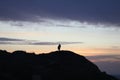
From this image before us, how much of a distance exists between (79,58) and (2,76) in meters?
28.9

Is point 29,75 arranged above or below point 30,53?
below

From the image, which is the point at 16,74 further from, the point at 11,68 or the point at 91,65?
the point at 91,65

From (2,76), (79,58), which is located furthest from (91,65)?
(2,76)

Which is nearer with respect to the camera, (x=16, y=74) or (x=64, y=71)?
(x=16, y=74)

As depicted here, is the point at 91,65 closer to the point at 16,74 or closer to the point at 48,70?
the point at 48,70

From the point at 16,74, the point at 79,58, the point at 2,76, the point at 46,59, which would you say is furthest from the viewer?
the point at 79,58

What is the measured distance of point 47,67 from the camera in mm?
75562

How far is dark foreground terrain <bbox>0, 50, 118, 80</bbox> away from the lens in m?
70.2

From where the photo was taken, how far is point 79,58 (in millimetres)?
86375

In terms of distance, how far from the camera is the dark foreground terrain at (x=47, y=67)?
230ft

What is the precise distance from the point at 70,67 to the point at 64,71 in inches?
Result: 163

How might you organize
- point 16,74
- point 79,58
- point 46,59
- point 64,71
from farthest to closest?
1. point 79,58
2. point 46,59
3. point 64,71
4. point 16,74

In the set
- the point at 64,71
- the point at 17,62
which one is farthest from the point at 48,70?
the point at 17,62

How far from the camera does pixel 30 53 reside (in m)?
84.7
